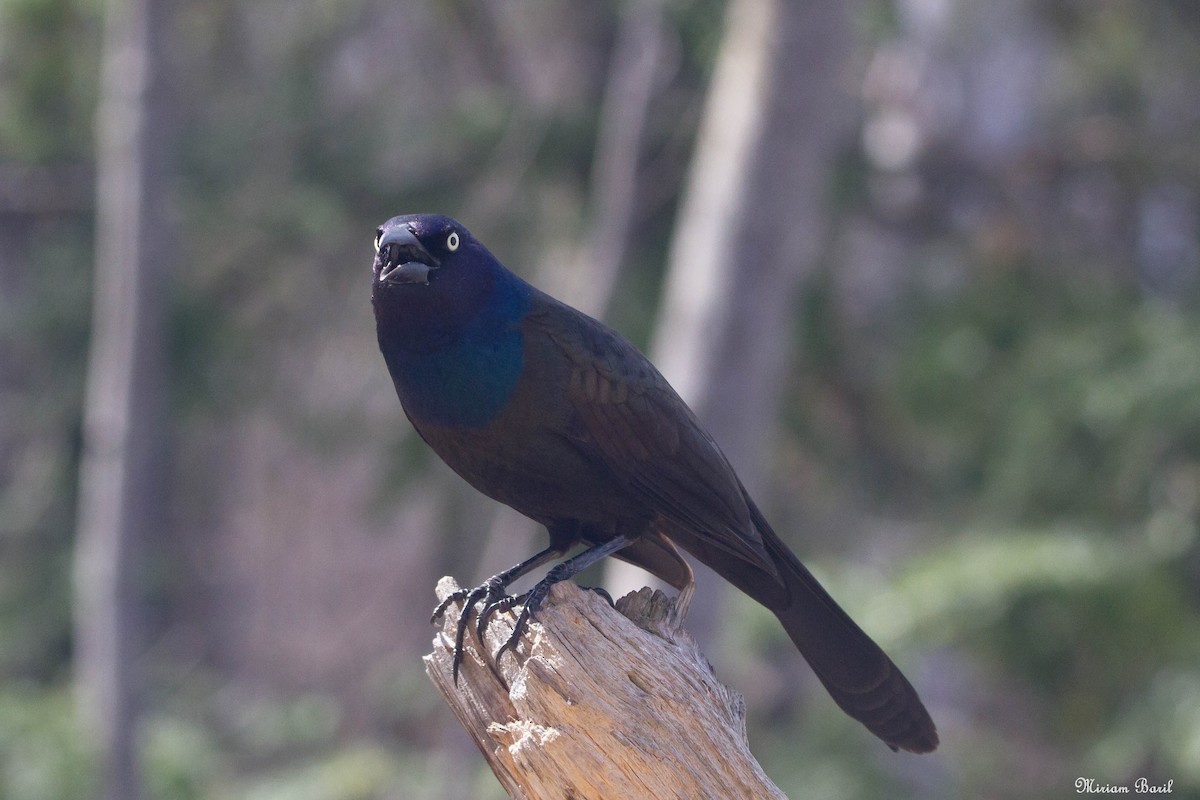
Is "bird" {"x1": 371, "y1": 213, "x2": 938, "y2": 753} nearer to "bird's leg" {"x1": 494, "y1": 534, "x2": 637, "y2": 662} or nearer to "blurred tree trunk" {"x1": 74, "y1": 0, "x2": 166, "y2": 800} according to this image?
"bird's leg" {"x1": 494, "y1": 534, "x2": 637, "y2": 662}

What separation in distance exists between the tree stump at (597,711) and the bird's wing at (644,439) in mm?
336

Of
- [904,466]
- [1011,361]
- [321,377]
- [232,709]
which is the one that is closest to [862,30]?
[1011,361]

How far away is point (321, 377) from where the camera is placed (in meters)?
8.98

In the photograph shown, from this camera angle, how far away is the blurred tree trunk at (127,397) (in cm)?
623

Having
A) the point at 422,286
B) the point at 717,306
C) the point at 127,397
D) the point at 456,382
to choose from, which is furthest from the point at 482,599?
the point at 127,397

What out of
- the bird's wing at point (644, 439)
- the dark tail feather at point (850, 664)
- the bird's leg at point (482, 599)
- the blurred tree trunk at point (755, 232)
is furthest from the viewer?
the blurred tree trunk at point (755, 232)

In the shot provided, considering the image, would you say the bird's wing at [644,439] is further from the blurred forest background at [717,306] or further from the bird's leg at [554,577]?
the blurred forest background at [717,306]

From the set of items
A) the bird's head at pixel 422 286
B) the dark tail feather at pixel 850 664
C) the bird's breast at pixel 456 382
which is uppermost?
the bird's head at pixel 422 286

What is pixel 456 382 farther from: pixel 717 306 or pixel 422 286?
pixel 717 306

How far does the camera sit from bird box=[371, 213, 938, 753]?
3027 millimetres

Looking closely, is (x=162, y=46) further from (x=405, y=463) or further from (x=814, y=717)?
(x=814, y=717)

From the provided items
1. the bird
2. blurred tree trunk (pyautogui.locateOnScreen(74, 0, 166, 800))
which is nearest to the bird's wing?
the bird

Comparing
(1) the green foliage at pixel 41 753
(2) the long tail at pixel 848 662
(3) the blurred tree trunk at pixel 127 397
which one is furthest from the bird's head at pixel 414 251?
(1) the green foliage at pixel 41 753

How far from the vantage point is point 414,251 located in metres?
3.02
